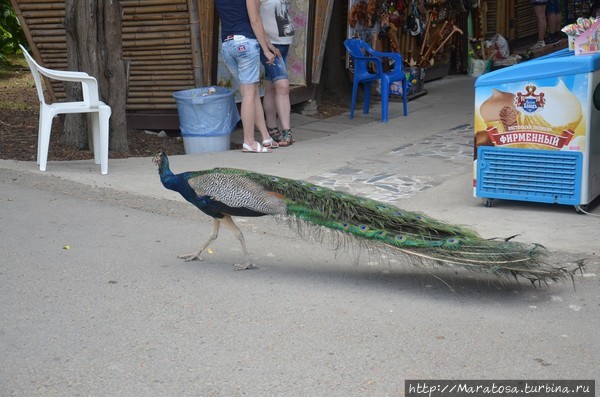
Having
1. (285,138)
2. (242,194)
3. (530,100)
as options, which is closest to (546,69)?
(530,100)

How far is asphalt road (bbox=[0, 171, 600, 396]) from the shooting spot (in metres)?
Result: 4.21

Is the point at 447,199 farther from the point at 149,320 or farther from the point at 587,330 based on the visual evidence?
the point at 149,320

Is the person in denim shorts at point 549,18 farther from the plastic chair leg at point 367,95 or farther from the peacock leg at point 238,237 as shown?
the peacock leg at point 238,237

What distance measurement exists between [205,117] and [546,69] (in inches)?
160

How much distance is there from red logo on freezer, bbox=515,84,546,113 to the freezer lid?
95mm

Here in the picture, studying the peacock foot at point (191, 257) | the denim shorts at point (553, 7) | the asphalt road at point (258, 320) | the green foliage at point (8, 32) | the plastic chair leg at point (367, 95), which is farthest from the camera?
the denim shorts at point (553, 7)

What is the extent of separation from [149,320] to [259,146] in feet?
15.4

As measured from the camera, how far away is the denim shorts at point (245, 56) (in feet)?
30.2

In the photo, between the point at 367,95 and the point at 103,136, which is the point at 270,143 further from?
the point at 367,95

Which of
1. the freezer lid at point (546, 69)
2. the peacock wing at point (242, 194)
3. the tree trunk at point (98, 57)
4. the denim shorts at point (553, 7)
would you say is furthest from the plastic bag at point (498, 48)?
the peacock wing at point (242, 194)

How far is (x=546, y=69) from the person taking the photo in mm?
6805

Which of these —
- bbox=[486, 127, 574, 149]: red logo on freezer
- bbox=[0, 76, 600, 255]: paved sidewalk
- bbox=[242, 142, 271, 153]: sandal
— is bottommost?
bbox=[0, 76, 600, 255]: paved sidewalk

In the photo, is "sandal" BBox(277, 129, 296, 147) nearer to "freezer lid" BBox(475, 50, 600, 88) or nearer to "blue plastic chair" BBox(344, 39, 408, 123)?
"blue plastic chair" BBox(344, 39, 408, 123)

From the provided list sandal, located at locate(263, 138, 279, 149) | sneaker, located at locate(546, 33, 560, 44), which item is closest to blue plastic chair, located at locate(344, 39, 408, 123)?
sandal, located at locate(263, 138, 279, 149)
